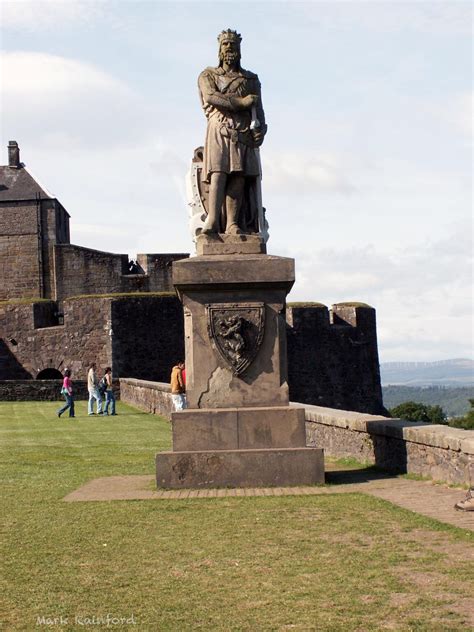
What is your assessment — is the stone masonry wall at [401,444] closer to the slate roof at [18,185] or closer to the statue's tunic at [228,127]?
the statue's tunic at [228,127]

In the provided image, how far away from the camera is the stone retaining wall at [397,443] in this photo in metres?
9.98

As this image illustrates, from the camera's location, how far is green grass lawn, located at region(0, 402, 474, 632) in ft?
19.1

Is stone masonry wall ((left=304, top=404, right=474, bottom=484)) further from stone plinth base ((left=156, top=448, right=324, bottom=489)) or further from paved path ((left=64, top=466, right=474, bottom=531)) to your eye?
stone plinth base ((left=156, top=448, right=324, bottom=489))

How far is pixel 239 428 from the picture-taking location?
34.0 feet

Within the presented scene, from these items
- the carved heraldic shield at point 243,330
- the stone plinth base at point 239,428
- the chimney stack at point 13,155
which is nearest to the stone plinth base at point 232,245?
the carved heraldic shield at point 243,330

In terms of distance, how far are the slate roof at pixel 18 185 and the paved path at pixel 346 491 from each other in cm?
4069

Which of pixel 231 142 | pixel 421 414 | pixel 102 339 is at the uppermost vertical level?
pixel 231 142

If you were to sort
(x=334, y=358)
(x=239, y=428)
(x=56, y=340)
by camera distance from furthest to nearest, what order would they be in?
(x=334, y=358), (x=56, y=340), (x=239, y=428)

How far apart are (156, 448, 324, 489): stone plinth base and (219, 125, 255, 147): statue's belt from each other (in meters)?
2.89

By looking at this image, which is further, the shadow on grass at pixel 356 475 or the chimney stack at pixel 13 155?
the chimney stack at pixel 13 155

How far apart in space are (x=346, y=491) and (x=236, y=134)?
3443 millimetres

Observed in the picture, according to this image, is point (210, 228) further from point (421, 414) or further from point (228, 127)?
point (421, 414)

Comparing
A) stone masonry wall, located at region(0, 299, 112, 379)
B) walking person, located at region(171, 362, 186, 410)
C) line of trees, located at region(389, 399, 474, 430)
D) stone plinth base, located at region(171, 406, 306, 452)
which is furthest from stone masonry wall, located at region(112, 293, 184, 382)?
stone plinth base, located at region(171, 406, 306, 452)

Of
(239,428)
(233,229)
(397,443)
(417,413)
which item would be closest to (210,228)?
(233,229)
